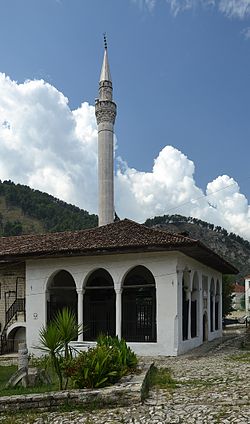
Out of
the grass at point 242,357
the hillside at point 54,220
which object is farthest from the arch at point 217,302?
the hillside at point 54,220

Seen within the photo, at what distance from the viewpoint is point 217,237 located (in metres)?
115

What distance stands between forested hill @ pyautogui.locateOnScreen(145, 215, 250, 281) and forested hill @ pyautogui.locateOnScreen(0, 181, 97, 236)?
22.4 m

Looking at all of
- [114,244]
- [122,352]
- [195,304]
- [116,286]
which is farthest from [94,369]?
[195,304]

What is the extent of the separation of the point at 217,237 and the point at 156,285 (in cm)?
9850

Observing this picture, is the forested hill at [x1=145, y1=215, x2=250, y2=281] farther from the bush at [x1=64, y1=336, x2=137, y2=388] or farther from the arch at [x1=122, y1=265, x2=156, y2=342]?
the bush at [x1=64, y1=336, x2=137, y2=388]

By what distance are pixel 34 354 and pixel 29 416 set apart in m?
11.5

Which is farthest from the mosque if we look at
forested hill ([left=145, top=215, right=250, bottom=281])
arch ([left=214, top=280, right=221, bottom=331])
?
forested hill ([left=145, top=215, right=250, bottom=281])

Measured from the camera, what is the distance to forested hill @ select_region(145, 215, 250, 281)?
109688 millimetres

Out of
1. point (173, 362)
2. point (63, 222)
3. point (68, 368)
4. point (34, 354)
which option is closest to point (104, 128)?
point (34, 354)

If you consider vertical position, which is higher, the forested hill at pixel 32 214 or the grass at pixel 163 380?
the forested hill at pixel 32 214

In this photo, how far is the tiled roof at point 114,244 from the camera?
58.8 feet

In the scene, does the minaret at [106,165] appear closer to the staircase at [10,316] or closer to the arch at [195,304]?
the arch at [195,304]

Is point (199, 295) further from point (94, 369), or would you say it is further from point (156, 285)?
point (94, 369)

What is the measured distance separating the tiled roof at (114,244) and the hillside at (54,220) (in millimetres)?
55478
